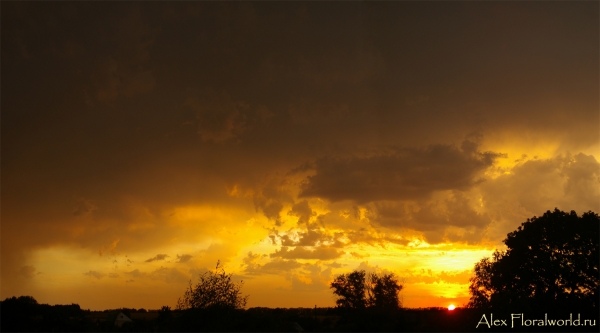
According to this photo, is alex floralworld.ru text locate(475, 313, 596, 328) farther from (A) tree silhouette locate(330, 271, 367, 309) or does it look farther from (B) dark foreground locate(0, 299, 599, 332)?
(A) tree silhouette locate(330, 271, 367, 309)

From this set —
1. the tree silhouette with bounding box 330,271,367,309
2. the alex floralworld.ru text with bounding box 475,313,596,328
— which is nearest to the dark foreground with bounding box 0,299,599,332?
the alex floralworld.ru text with bounding box 475,313,596,328

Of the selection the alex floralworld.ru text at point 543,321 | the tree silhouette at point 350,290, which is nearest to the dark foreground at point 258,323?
the alex floralworld.ru text at point 543,321

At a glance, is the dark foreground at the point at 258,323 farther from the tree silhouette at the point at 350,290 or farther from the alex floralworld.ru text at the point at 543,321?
the tree silhouette at the point at 350,290

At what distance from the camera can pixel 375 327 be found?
55.3 m

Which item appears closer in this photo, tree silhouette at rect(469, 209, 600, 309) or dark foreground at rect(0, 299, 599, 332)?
dark foreground at rect(0, 299, 599, 332)

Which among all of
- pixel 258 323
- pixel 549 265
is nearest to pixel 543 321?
pixel 549 265

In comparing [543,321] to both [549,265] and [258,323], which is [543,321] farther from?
[258,323]

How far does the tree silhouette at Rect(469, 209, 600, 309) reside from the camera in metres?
53.5

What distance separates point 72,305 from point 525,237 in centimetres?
8313

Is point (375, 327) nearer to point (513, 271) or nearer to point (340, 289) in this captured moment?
point (513, 271)

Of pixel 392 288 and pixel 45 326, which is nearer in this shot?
pixel 45 326

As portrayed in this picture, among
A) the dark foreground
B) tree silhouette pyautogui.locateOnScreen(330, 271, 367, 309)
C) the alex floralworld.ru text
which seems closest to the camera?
the dark foreground

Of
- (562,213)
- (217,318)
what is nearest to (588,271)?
(562,213)

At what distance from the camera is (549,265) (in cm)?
5531
